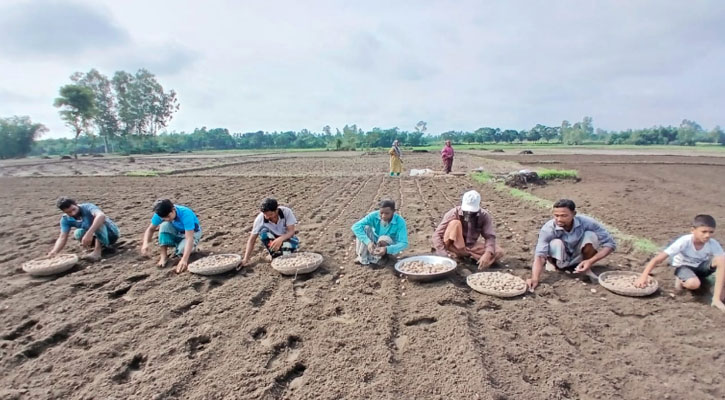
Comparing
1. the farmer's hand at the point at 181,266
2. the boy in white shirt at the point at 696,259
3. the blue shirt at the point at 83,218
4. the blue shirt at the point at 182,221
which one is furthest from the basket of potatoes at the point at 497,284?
the blue shirt at the point at 83,218

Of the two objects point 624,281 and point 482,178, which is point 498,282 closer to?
point 624,281

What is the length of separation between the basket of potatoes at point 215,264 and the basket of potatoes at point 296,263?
490mm

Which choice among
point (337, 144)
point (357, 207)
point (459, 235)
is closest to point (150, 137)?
point (337, 144)

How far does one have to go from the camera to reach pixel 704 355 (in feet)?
8.63

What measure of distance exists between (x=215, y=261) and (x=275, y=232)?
0.78 metres

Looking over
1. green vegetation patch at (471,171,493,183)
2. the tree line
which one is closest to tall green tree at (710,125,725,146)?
the tree line

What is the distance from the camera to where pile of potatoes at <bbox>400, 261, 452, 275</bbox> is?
13.0 ft

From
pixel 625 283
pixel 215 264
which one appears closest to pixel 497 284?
pixel 625 283

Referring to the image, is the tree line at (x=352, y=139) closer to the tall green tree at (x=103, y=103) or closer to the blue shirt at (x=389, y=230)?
the tall green tree at (x=103, y=103)

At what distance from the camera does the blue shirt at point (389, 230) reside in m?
4.38

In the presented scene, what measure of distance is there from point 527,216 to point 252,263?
515cm

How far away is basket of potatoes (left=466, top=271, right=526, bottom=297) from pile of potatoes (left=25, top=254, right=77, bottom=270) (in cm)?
473

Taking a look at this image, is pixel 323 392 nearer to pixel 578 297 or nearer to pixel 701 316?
pixel 578 297

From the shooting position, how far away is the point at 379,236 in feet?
14.9
